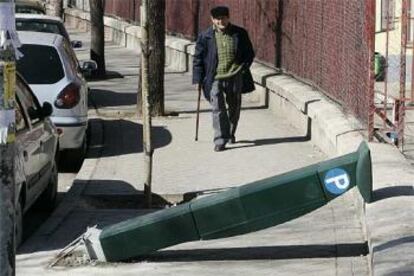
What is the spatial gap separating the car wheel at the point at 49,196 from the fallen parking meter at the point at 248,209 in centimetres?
219

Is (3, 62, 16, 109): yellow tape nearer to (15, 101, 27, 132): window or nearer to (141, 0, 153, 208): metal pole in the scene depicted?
(15, 101, 27, 132): window

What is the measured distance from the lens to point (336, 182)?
6609 millimetres

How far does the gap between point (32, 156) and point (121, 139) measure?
4.89m

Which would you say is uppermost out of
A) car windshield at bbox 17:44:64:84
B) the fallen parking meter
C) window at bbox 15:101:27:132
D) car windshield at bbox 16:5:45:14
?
car windshield at bbox 16:5:45:14

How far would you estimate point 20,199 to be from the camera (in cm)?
768

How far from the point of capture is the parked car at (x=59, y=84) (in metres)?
11.2

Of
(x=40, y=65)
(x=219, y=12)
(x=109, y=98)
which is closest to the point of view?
(x=40, y=65)

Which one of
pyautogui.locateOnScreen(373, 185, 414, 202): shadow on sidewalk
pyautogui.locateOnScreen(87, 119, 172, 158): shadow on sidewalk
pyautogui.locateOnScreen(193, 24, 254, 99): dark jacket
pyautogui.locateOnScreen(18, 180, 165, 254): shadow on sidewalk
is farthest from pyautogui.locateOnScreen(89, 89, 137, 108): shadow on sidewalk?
pyautogui.locateOnScreen(373, 185, 414, 202): shadow on sidewalk

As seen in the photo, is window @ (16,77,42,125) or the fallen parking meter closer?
the fallen parking meter

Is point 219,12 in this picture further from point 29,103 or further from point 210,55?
point 29,103

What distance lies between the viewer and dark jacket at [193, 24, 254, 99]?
11.9 meters

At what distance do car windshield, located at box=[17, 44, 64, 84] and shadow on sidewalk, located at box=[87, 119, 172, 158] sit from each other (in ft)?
3.96

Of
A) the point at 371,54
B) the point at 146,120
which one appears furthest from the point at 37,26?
the point at 371,54

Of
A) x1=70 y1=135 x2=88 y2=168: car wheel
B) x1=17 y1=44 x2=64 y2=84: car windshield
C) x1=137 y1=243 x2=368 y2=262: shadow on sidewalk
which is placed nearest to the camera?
x1=137 y1=243 x2=368 y2=262: shadow on sidewalk
